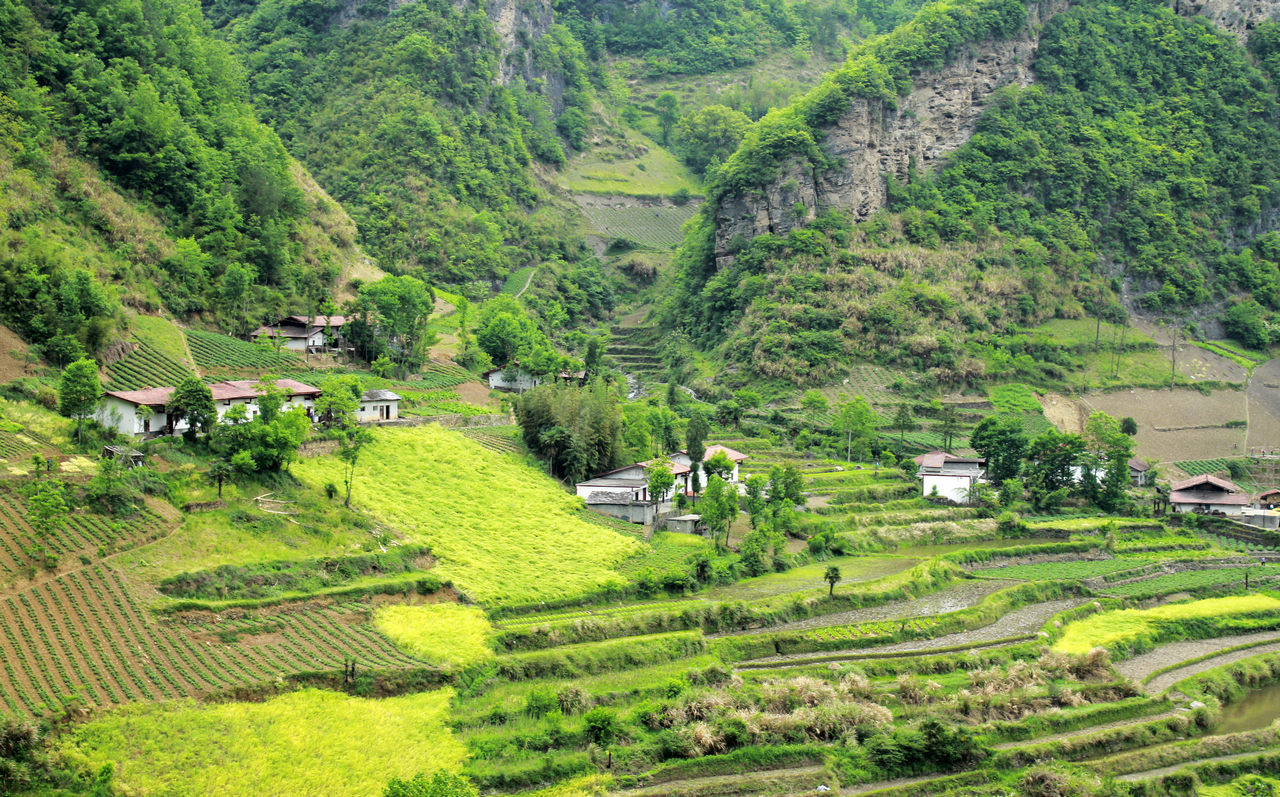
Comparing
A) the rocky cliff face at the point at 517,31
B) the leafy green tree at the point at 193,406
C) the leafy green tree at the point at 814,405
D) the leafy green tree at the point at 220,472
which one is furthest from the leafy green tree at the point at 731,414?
the rocky cliff face at the point at 517,31

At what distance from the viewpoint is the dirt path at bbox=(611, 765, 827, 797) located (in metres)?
31.1

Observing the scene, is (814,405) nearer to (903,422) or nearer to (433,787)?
(903,422)

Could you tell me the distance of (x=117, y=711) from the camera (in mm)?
29344

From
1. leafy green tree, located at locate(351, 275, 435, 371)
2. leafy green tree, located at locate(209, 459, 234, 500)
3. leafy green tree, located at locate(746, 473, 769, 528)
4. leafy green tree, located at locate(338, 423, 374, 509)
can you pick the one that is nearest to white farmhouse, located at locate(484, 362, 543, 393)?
leafy green tree, located at locate(351, 275, 435, 371)

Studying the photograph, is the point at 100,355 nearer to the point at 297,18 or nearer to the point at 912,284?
the point at 912,284

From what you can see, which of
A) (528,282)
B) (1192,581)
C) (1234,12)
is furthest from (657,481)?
(1234,12)

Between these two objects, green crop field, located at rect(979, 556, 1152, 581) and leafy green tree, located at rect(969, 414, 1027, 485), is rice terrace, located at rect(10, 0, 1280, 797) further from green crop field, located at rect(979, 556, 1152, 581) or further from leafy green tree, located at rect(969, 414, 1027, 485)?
green crop field, located at rect(979, 556, 1152, 581)

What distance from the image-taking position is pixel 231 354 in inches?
2304

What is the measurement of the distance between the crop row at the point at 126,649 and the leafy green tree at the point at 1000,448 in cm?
4512

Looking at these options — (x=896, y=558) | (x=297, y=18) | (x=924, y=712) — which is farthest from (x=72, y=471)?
(x=297, y=18)

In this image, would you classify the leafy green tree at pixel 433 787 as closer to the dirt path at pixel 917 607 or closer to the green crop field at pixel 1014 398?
the dirt path at pixel 917 607

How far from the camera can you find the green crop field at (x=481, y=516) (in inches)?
1742

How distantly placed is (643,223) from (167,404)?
85716mm

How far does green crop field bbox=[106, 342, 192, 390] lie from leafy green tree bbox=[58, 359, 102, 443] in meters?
4.22
